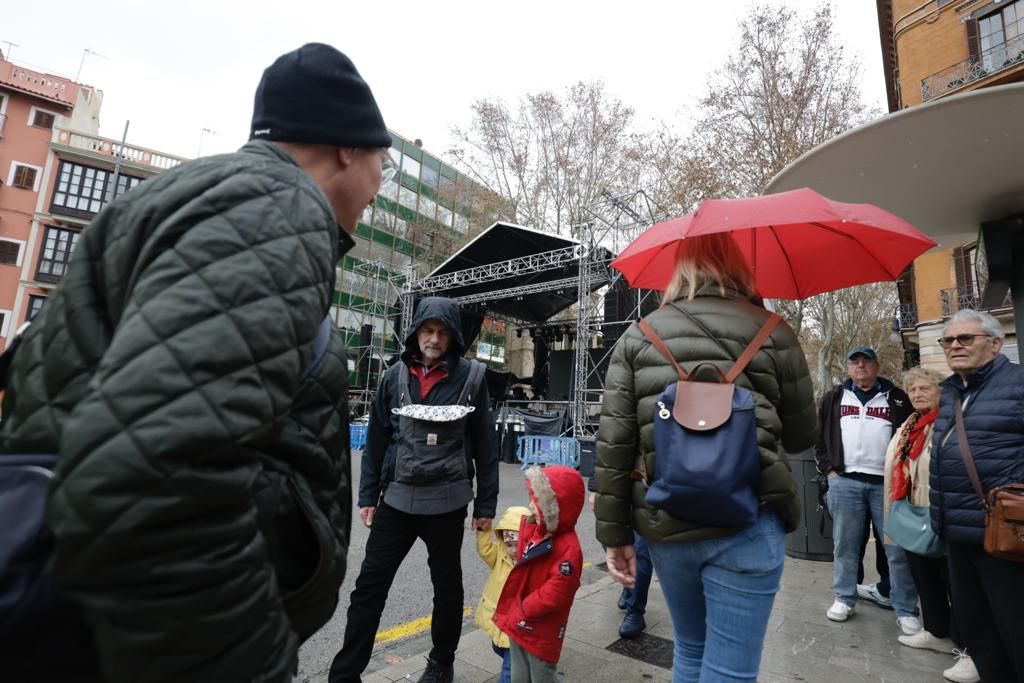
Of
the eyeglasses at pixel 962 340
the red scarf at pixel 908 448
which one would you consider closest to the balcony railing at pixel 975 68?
the red scarf at pixel 908 448

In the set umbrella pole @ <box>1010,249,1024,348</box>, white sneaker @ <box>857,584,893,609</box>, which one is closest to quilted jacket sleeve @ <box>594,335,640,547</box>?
umbrella pole @ <box>1010,249,1024,348</box>

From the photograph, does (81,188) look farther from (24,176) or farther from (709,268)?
(709,268)

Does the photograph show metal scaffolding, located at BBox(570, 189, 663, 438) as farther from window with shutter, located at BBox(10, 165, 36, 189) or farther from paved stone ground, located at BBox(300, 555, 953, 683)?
window with shutter, located at BBox(10, 165, 36, 189)

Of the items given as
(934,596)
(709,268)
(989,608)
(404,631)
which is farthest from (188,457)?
(934,596)

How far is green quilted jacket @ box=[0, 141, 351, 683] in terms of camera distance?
0.65 m

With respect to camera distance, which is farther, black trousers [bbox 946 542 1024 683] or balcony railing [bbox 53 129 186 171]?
balcony railing [bbox 53 129 186 171]

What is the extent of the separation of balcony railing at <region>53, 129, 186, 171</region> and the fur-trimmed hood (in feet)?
108

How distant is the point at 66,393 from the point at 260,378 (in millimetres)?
351

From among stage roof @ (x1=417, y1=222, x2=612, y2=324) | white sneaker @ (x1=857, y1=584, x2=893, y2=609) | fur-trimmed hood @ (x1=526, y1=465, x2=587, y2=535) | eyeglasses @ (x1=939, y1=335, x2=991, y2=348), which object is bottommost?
white sneaker @ (x1=857, y1=584, x2=893, y2=609)

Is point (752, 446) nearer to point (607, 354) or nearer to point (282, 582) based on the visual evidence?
point (282, 582)

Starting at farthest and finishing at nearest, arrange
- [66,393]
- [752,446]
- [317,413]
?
1. [752,446]
2. [317,413]
3. [66,393]

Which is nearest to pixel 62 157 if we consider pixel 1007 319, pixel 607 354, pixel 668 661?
pixel 607 354

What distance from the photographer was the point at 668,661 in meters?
3.12

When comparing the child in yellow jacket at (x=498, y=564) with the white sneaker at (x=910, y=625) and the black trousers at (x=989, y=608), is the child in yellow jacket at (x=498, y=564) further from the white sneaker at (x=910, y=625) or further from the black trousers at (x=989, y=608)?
the white sneaker at (x=910, y=625)
